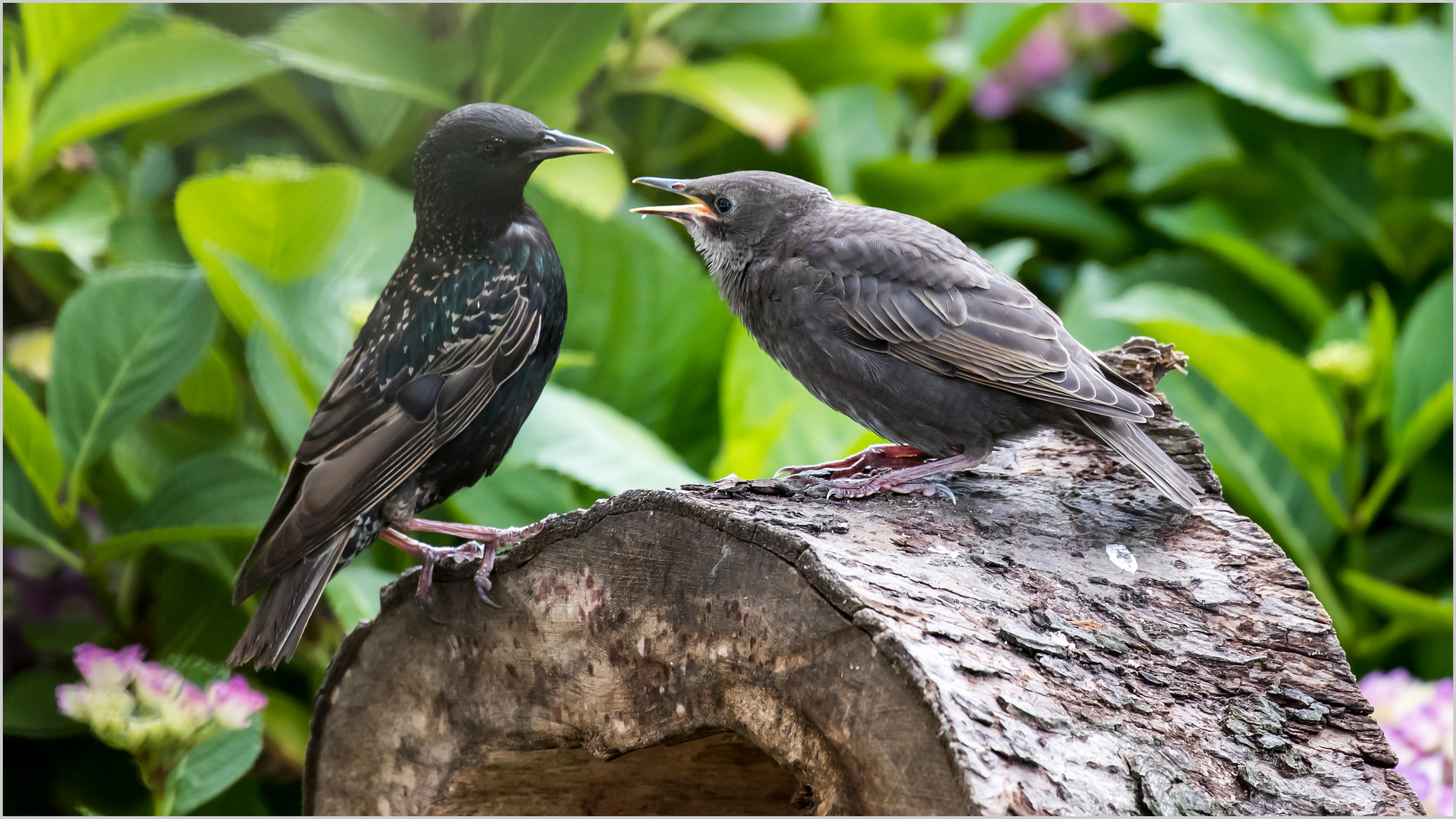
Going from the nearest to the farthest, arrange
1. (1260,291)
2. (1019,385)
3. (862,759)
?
(862,759)
(1019,385)
(1260,291)

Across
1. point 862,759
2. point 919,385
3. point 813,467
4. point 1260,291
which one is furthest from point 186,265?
point 1260,291

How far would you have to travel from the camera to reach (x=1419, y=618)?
3549 mm

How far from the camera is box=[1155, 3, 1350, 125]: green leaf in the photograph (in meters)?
3.93

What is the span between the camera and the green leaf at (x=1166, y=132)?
455 centimetres

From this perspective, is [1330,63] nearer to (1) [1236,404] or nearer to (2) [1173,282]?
(2) [1173,282]

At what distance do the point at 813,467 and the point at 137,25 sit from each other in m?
2.71

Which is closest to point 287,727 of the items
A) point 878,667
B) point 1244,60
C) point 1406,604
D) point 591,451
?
point 591,451

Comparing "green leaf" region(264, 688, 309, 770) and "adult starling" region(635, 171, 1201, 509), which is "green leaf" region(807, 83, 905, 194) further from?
"green leaf" region(264, 688, 309, 770)

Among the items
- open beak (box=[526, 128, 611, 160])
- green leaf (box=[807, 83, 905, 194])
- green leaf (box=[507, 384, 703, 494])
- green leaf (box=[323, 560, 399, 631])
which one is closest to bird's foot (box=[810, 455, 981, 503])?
green leaf (box=[507, 384, 703, 494])

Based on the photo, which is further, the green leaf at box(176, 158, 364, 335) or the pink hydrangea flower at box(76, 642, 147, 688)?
the green leaf at box(176, 158, 364, 335)

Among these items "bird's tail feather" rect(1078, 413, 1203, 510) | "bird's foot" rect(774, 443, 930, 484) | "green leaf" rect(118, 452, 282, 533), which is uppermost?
"bird's tail feather" rect(1078, 413, 1203, 510)

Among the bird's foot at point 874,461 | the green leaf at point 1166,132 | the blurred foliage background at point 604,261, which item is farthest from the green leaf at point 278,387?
the green leaf at point 1166,132

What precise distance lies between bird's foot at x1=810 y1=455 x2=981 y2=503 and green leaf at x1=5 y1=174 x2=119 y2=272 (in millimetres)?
2178

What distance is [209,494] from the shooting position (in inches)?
116
